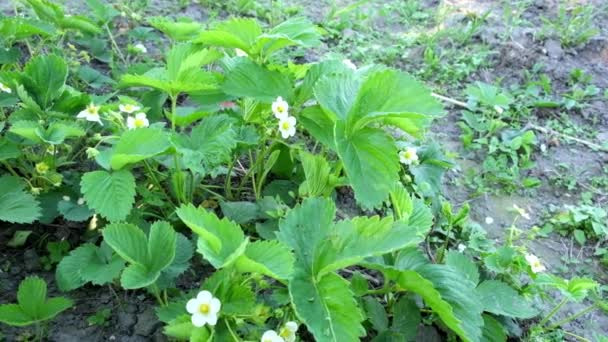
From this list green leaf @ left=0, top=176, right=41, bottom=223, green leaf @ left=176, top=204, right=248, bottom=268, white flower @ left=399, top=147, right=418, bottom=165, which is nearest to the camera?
green leaf @ left=176, top=204, right=248, bottom=268

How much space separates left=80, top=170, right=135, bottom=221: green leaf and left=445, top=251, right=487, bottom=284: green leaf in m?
1.01

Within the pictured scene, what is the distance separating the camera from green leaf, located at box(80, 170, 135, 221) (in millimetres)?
1636

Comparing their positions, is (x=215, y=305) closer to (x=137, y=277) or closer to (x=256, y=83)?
(x=137, y=277)

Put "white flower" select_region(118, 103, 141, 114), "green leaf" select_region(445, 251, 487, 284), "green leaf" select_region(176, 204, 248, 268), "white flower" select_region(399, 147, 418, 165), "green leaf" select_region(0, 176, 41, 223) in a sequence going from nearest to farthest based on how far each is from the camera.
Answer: "green leaf" select_region(176, 204, 248, 268)
"green leaf" select_region(0, 176, 41, 223)
"green leaf" select_region(445, 251, 487, 284)
"white flower" select_region(118, 103, 141, 114)
"white flower" select_region(399, 147, 418, 165)

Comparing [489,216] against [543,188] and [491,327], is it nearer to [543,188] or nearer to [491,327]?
[543,188]

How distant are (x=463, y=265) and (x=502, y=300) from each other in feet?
0.52

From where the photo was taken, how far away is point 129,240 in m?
1.59

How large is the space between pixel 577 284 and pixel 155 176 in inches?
55.7

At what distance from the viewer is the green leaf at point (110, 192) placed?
1636mm

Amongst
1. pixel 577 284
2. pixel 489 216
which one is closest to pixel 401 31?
pixel 489 216

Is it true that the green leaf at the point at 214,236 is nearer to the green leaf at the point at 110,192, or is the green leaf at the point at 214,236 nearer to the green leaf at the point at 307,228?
the green leaf at the point at 307,228

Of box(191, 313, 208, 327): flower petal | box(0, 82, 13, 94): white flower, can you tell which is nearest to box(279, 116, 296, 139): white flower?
box(191, 313, 208, 327): flower petal

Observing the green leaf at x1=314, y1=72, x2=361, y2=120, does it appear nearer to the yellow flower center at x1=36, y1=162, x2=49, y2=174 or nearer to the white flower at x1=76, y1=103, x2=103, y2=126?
the white flower at x1=76, y1=103, x2=103, y2=126

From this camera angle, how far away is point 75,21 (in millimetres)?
2482
